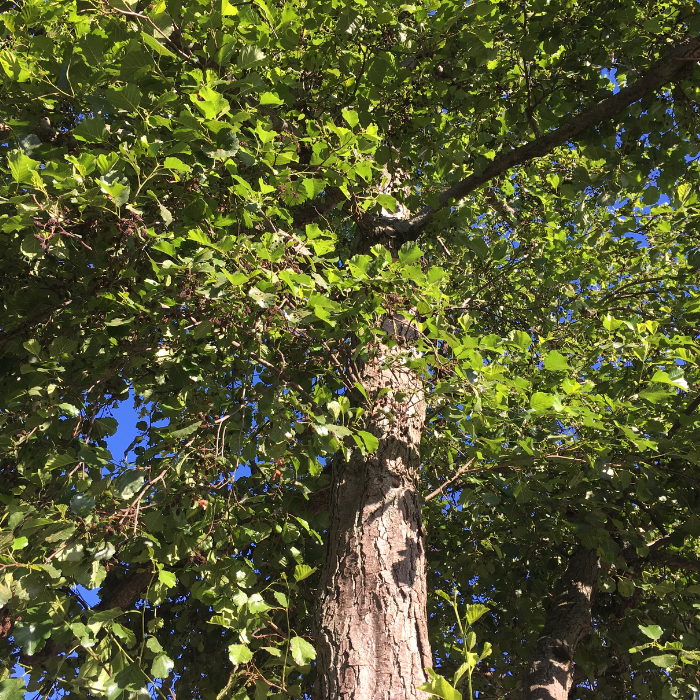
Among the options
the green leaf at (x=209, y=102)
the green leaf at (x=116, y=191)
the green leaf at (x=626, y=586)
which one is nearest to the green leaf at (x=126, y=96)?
the green leaf at (x=209, y=102)

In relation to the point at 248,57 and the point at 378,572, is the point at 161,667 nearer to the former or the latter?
the point at 378,572

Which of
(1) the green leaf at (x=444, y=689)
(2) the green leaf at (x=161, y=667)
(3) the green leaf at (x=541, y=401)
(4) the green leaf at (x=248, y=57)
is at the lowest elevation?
(1) the green leaf at (x=444, y=689)

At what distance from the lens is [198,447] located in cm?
265

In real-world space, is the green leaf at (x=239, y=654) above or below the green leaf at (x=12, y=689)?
above

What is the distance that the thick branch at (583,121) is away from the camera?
10.3 feet

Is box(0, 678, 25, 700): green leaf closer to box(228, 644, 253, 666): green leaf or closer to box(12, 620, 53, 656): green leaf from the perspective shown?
box(12, 620, 53, 656): green leaf

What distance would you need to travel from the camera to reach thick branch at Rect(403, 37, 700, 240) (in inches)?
123

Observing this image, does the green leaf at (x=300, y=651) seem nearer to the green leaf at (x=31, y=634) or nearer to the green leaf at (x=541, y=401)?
the green leaf at (x=31, y=634)

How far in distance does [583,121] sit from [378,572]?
116 inches

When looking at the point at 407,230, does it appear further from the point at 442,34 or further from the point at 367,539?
the point at 367,539

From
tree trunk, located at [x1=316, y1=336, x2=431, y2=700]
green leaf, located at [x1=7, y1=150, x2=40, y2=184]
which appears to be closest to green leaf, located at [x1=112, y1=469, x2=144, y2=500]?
tree trunk, located at [x1=316, y1=336, x2=431, y2=700]

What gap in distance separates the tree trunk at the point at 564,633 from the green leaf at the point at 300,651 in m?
2.01

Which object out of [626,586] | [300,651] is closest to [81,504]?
[300,651]

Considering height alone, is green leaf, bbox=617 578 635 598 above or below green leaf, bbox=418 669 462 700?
above
